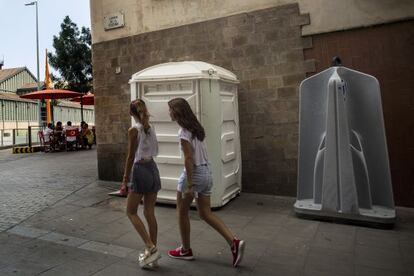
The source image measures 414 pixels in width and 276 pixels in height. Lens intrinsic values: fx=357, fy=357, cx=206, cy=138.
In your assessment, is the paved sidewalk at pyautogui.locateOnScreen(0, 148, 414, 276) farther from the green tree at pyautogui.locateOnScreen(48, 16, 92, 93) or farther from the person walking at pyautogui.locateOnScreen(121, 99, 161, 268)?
the green tree at pyautogui.locateOnScreen(48, 16, 92, 93)

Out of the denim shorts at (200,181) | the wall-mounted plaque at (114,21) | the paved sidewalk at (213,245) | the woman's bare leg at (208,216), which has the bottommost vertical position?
the paved sidewalk at (213,245)

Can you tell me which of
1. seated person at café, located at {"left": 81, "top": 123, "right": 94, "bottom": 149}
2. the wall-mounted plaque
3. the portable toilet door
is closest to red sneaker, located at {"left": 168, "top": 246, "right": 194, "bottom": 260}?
the portable toilet door

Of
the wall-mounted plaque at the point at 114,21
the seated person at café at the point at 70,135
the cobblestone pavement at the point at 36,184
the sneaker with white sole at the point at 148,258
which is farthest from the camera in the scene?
the seated person at café at the point at 70,135

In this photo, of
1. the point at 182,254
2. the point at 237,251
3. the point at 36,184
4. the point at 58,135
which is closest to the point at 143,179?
the point at 182,254

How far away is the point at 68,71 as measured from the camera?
2020cm

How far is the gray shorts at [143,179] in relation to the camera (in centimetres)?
364

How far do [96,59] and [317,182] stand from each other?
5.76m

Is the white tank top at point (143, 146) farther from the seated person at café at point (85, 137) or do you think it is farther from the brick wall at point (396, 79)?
the seated person at café at point (85, 137)

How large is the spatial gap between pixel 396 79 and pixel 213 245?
152 inches

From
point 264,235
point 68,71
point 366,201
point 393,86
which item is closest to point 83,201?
point 264,235

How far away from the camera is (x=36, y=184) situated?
7969 mm

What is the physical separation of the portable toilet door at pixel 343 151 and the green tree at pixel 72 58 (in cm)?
1714

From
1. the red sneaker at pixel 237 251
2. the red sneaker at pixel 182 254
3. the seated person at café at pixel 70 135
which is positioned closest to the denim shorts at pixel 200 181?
the red sneaker at pixel 237 251

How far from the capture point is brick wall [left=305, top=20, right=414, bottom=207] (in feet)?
18.1
